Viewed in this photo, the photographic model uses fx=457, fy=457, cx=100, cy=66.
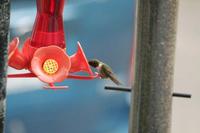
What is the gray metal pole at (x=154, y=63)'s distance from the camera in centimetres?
70

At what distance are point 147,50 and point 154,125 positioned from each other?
0.39ft

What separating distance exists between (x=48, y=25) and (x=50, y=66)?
0.31 ft

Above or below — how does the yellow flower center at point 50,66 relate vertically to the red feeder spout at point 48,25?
below

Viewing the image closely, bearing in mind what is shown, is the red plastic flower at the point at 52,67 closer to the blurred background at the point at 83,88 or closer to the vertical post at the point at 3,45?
the vertical post at the point at 3,45

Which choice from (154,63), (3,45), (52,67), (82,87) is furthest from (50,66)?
(82,87)

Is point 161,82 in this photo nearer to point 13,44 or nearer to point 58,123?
point 13,44

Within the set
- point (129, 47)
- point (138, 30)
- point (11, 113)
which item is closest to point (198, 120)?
point (129, 47)

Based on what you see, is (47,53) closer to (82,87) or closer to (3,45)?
(3,45)

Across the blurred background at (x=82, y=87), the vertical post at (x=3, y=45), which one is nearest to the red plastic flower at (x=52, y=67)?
the vertical post at (x=3, y=45)

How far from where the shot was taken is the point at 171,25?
28.8 inches

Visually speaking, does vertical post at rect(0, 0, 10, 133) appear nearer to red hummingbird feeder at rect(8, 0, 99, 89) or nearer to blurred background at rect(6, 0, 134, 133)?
red hummingbird feeder at rect(8, 0, 99, 89)

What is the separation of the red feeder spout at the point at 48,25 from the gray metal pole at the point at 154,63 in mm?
344

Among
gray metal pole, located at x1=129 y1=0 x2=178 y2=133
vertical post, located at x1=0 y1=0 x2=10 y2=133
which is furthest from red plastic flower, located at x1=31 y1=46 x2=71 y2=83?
vertical post, located at x1=0 y1=0 x2=10 y2=133

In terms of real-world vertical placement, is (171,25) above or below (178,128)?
above
